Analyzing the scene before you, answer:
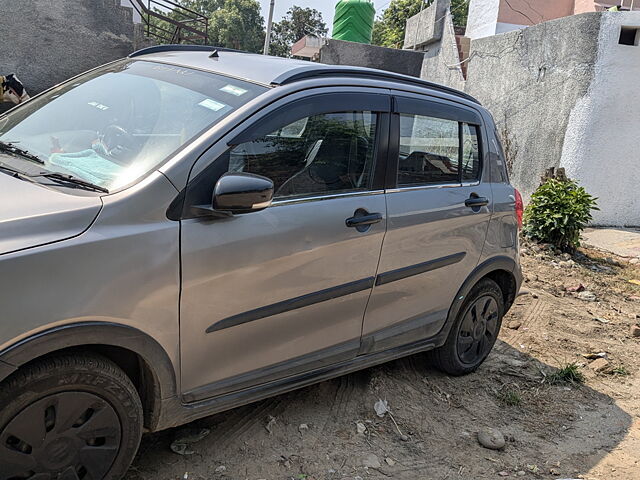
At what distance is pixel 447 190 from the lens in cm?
371

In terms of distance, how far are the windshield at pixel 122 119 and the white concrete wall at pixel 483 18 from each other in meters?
13.3

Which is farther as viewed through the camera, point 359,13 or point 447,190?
point 359,13

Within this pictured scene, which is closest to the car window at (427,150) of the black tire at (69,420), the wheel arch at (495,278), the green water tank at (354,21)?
the wheel arch at (495,278)

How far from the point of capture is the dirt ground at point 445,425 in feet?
10.1

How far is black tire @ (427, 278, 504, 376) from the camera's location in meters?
4.11

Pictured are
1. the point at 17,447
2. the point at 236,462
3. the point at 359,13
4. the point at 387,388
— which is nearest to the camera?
the point at 17,447

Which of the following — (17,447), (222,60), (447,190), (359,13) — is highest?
(359,13)

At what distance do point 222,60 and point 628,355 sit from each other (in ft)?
13.5

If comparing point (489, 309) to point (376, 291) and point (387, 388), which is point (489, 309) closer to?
point (387, 388)

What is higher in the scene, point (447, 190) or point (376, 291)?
point (447, 190)

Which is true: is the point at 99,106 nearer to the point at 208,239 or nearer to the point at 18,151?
the point at 18,151

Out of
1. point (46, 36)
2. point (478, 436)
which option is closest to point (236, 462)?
point (478, 436)

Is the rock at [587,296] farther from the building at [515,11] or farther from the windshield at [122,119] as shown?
the building at [515,11]

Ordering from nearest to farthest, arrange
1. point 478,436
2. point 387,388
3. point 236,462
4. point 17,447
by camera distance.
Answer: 1. point 17,447
2. point 236,462
3. point 478,436
4. point 387,388
